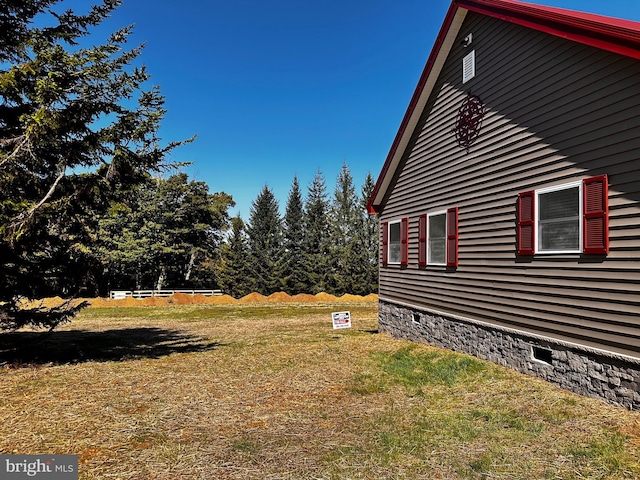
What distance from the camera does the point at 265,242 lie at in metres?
39.3

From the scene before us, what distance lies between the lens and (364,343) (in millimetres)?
11016

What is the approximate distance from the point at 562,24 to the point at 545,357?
5.30 meters

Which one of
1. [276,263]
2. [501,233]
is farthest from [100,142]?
[276,263]

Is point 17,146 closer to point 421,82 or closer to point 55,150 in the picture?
point 55,150

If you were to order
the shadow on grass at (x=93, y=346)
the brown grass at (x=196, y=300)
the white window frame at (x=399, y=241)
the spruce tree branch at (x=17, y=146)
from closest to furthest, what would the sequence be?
the spruce tree branch at (x=17, y=146), the shadow on grass at (x=93, y=346), the white window frame at (x=399, y=241), the brown grass at (x=196, y=300)

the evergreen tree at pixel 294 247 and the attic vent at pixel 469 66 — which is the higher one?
the attic vent at pixel 469 66

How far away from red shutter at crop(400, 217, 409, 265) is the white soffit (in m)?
Result: 1.80

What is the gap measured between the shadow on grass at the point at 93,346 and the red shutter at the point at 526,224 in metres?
8.05

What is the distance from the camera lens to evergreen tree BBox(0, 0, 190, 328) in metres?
6.16

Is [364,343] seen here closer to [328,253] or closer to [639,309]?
[639,309]

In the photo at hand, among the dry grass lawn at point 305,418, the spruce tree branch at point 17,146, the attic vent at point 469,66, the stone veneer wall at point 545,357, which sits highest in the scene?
the attic vent at point 469,66

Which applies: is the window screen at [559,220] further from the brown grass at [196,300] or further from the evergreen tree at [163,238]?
the evergreen tree at [163,238]

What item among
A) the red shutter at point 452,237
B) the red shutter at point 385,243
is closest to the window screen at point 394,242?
the red shutter at point 385,243

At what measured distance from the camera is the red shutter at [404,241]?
1162 centimetres
